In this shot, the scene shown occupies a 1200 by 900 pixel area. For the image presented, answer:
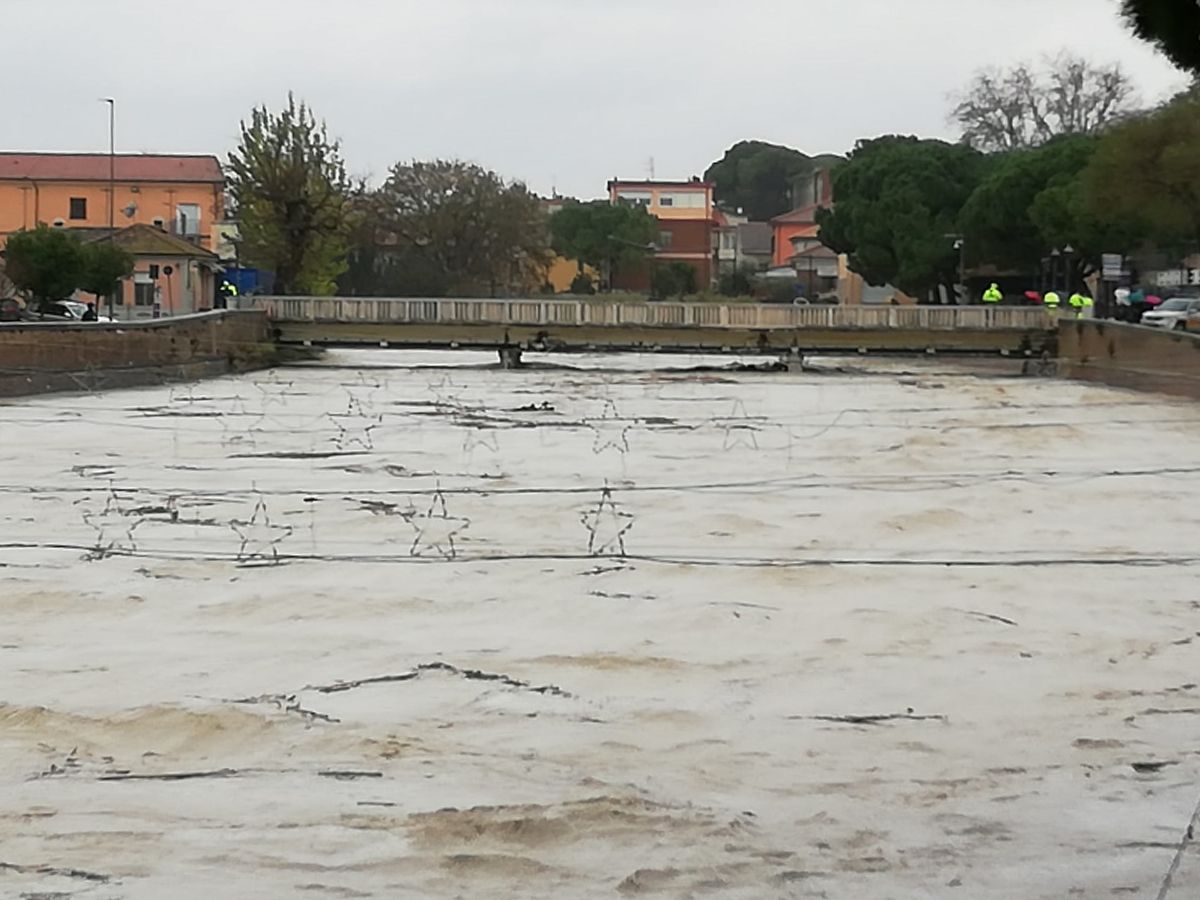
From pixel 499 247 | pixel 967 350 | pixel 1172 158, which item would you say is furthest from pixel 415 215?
pixel 1172 158

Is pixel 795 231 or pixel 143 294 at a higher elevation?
pixel 795 231

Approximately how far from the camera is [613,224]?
7038cm

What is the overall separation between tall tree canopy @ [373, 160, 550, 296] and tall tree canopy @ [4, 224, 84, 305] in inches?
884

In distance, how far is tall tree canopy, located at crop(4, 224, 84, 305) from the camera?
37406 mm

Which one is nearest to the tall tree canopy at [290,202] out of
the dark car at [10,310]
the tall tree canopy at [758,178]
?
the dark car at [10,310]

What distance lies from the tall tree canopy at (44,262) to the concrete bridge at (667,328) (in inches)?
146

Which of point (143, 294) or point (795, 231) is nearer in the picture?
point (143, 294)

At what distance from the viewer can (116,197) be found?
220 ft

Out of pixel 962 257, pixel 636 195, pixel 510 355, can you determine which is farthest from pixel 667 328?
pixel 636 195

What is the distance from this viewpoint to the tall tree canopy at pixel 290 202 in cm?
4844

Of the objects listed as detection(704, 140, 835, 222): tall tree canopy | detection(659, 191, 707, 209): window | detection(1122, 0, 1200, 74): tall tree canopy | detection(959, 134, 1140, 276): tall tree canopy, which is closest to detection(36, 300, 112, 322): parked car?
detection(959, 134, 1140, 276): tall tree canopy

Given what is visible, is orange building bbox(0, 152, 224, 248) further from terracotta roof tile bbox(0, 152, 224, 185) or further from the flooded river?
the flooded river

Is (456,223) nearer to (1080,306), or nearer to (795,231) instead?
(1080,306)

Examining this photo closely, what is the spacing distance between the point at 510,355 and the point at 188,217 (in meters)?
32.4
